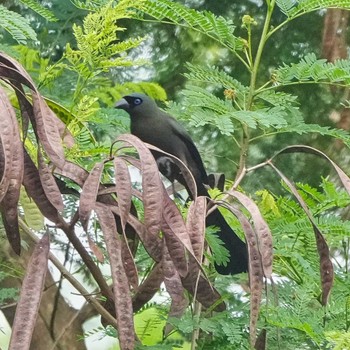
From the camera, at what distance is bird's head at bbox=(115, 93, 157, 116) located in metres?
2.68

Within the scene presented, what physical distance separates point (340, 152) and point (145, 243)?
2.75 m

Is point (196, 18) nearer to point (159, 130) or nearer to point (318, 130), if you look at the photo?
point (318, 130)

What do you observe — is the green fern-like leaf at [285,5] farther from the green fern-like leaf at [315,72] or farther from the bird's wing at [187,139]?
the bird's wing at [187,139]

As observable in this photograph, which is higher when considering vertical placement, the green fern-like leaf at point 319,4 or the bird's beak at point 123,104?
the green fern-like leaf at point 319,4

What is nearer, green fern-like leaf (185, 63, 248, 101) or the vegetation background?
the vegetation background

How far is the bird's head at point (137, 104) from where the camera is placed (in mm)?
2684

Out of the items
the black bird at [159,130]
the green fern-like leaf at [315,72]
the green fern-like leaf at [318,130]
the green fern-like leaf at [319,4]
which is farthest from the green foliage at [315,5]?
the black bird at [159,130]

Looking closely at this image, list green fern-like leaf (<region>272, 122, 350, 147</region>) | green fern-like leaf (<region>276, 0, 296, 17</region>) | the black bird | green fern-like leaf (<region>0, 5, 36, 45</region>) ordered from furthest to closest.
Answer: the black bird < green fern-like leaf (<region>276, 0, 296, 17</region>) < green fern-like leaf (<region>272, 122, 350, 147</region>) < green fern-like leaf (<region>0, 5, 36, 45</region>)

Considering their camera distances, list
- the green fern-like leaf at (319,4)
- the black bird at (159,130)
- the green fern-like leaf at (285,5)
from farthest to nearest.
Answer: the black bird at (159,130) < the green fern-like leaf at (285,5) < the green fern-like leaf at (319,4)

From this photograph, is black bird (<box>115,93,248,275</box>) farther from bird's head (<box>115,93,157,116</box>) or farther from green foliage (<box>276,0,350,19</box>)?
green foliage (<box>276,0,350,19</box>)

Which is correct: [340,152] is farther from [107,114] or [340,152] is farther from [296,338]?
[296,338]

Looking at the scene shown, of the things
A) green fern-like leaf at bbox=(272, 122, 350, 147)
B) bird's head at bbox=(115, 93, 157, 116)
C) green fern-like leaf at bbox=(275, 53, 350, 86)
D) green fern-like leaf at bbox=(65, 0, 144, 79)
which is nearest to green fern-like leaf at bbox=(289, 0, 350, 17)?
green fern-like leaf at bbox=(275, 53, 350, 86)

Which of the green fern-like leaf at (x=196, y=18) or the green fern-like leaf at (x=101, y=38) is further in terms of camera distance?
the green fern-like leaf at (x=196, y=18)

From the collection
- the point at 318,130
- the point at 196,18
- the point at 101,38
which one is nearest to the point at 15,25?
the point at 101,38
